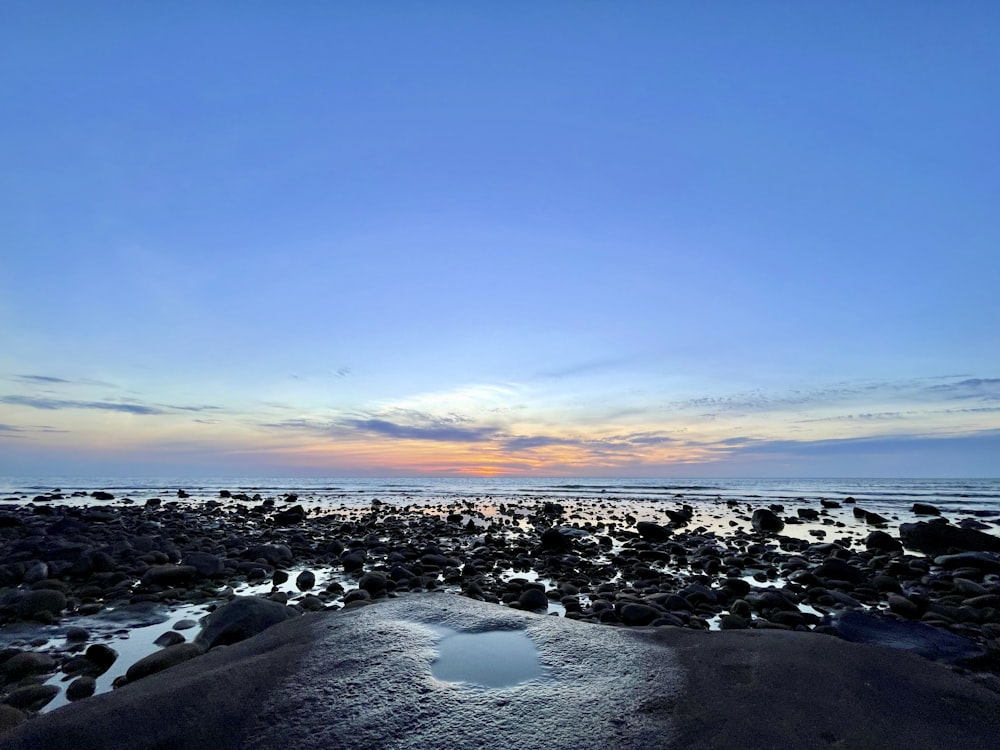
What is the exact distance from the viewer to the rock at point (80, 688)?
17.8 feet

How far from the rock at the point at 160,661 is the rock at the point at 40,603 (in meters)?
4.14

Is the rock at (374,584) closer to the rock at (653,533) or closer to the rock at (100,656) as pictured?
the rock at (100,656)

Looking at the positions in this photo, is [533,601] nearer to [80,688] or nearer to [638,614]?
[638,614]

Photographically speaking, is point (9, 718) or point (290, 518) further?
point (290, 518)

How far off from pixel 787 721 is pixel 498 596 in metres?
6.85

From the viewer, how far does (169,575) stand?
35.6 ft

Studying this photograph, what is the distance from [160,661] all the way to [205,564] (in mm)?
6501

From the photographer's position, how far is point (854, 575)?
11.9m

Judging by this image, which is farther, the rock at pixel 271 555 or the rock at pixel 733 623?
the rock at pixel 271 555

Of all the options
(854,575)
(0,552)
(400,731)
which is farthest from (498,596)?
(0,552)

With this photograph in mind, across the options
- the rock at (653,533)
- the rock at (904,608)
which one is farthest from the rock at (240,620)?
the rock at (653,533)

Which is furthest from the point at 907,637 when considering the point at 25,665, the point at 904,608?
the point at 25,665

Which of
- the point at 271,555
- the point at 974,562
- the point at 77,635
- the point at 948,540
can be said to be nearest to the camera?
the point at 77,635

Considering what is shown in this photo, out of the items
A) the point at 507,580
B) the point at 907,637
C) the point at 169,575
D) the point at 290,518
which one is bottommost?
the point at 507,580
